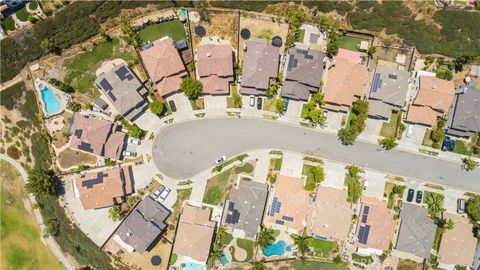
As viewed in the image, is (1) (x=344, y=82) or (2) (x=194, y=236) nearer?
(2) (x=194, y=236)

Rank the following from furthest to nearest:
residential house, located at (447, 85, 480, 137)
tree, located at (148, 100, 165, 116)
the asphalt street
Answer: the asphalt street → residential house, located at (447, 85, 480, 137) → tree, located at (148, 100, 165, 116)

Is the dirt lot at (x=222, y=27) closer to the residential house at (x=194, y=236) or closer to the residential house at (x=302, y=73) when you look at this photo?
the residential house at (x=302, y=73)

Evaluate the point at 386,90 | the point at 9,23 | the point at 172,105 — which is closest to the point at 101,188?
the point at 172,105

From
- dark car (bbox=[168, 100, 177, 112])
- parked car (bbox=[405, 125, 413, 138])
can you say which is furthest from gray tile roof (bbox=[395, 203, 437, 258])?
dark car (bbox=[168, 100, 177, 112])

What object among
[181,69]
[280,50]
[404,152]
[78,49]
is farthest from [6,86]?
[404,152]

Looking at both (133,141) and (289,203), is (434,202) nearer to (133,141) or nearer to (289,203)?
(289,203)

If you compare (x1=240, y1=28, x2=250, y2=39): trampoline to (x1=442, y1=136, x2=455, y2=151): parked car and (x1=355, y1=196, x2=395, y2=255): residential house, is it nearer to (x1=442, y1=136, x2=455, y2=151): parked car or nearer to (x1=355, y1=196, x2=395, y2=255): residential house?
(x1=355, y1=196, x2=395, y2=255): residential house

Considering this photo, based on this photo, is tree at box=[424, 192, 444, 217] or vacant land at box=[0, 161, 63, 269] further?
vacant land at box=[0, 161, 63, 269]

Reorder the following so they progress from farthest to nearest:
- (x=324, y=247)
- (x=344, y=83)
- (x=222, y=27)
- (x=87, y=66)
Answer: (x=324, y=247) < (x=222, y=27) < (x=87, y=66) < (x=344, y=83)
